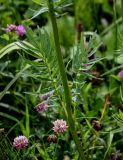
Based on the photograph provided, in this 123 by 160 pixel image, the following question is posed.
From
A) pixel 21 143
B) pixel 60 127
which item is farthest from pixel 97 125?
pixel 21 143

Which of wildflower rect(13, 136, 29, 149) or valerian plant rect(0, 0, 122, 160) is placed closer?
valerian plant rect(0, 0, 122, 160)

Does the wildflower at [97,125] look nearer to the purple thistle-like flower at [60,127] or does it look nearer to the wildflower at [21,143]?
the purple thistle-like flower at [60,127]

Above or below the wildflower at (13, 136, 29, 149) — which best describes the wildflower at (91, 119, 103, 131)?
below

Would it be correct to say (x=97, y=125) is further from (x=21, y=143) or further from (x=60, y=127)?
(x=21, y=143)

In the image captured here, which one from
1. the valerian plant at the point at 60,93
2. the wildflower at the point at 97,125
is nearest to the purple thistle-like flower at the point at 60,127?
the valerian plant at the point at 60,93

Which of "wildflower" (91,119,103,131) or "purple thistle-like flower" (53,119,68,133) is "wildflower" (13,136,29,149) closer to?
"purple thistle-like flower" (53,119,68,133)

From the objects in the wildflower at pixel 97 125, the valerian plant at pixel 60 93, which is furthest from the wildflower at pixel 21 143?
the wildflower at pixel 97 125

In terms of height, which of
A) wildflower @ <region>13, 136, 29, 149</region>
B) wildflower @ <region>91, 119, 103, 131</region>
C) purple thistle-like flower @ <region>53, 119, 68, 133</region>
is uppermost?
purple thistle-like flower @ <region>53, 119, 68, 133</region>

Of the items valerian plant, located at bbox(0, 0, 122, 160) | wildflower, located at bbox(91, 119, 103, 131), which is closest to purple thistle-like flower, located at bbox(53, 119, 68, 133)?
valerian plant, located at bbox(0, 0, 122, 160)

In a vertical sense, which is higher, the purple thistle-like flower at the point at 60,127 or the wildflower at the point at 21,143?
the purple thistle-like flower at the point at 60,127

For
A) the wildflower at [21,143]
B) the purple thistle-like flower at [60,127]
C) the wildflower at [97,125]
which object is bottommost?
the wildflower at [97,125]

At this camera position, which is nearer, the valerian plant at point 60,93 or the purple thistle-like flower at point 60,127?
the valerian plant at point 60,93

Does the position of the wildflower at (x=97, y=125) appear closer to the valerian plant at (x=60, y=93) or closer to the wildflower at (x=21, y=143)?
the valerian plant at (x=60, y=93)
